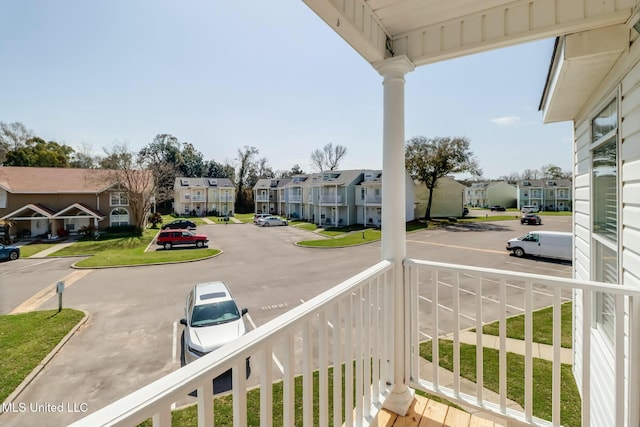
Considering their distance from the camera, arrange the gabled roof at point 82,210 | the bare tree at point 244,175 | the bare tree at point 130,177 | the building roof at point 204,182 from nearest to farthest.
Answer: the gabled roof at point 82,210 < the bare tree at point 130,177 < the building roof at point 204,182 < the bare tree at point 244,175

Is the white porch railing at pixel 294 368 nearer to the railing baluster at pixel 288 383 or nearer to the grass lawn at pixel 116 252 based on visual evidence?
the railing baluster at pixel 288 383

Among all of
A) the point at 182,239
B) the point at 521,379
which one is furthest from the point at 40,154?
the point at 182,239

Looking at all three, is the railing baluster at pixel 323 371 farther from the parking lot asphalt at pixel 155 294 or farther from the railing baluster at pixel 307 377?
the parking lot asphalt at pixel 155 294

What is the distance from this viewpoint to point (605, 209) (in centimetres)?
216

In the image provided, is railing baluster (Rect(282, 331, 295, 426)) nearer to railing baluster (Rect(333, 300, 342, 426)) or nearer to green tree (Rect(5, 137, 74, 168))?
railing baluster (Rect(333, 300, 342, 426))

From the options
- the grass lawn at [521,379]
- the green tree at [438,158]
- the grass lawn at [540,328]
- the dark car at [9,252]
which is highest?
the green tree at [438,158]

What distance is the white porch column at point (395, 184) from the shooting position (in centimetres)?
187

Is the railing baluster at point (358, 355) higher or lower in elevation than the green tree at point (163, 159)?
lower

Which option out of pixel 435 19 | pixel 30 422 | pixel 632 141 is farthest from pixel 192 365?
pixel 632 141

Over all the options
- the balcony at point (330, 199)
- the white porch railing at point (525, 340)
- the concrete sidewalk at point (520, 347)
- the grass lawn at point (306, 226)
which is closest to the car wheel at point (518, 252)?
the concrete sidewalk at point (520, 347)

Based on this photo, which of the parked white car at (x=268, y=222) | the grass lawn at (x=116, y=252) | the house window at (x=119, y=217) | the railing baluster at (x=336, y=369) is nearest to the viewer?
the railing baluster at (x=336, y=369)

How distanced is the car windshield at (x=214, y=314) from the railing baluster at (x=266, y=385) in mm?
2524

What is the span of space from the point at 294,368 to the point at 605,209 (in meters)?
2.54

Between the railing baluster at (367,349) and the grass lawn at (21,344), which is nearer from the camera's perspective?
the railing baluster at (367,349)
